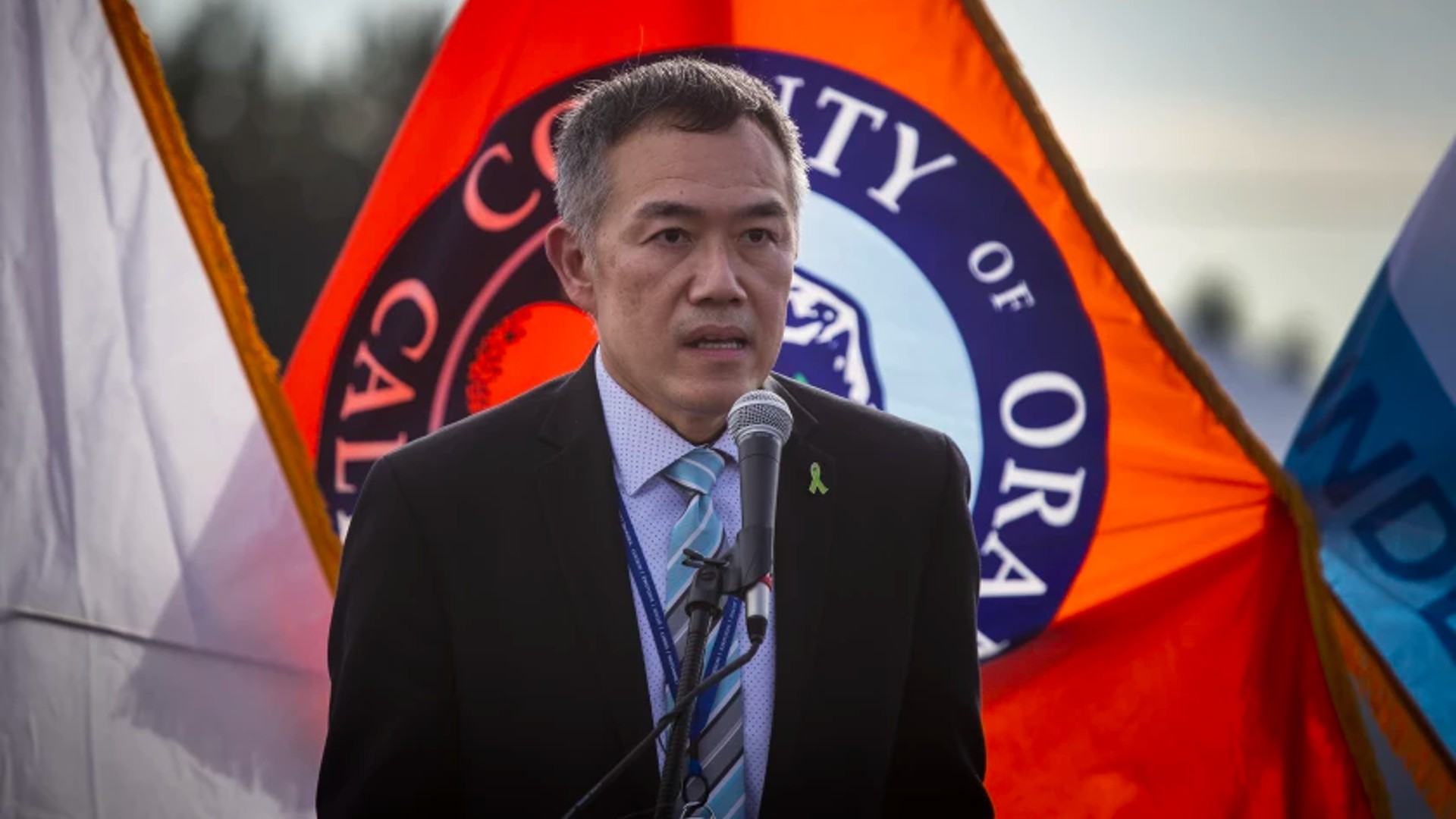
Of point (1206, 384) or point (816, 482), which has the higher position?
point (1206, 384)

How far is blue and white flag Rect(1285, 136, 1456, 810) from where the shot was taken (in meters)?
4.35

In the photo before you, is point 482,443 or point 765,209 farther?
point 482,443

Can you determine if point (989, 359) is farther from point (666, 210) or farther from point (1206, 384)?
point (666, 210)

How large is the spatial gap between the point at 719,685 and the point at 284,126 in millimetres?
22036

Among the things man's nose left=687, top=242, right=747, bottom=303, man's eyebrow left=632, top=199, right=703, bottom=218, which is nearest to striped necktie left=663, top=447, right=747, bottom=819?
man's nose left=687, top=242, right=747, bottom=303

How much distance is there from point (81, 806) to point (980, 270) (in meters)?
2.70

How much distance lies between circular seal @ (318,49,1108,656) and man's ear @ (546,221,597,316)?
Result: 179cm

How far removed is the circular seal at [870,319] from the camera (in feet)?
A: 14.4

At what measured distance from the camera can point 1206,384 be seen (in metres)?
4.38

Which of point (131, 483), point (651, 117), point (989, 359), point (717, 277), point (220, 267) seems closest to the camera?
point (717, 277)

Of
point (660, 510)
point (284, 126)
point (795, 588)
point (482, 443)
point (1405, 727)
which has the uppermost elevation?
point (284, 126)

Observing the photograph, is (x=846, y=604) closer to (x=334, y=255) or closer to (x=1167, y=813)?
(x=1167, y=813)

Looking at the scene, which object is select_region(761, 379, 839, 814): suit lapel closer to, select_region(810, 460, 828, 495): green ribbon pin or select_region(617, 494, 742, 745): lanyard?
select_region(810, 460, 828, 495): green ribbon pin

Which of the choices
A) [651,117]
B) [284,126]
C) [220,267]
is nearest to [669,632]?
[651,117]
